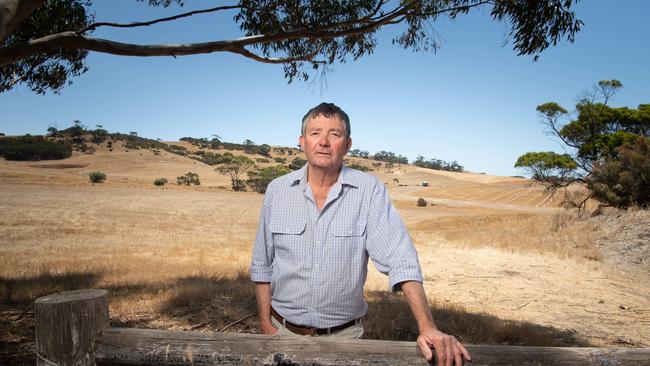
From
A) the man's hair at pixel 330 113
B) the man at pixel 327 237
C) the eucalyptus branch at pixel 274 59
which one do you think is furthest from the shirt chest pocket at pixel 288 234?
the eucalyptus branch at pixel 274 59

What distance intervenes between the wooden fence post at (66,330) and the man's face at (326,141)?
135 centimetres

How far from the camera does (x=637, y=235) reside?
1321 cm

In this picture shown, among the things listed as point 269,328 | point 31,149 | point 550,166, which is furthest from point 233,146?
point 269,328

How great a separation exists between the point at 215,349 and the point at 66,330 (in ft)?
2.23

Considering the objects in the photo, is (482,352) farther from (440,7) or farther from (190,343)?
(440,7)

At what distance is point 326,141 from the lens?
7.59 feet

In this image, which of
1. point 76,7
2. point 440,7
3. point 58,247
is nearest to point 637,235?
point 440,7

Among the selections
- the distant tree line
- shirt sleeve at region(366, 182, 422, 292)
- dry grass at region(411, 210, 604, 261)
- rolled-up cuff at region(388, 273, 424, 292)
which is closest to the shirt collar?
shirt sleeve at region(366, 182, 422, 292)

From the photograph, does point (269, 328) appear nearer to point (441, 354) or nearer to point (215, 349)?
point (215, 349)

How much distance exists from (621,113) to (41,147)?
302ft

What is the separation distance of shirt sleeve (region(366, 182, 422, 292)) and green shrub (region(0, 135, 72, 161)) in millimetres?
91711

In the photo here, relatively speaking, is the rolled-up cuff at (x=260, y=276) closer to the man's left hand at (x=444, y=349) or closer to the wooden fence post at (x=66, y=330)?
the wooden fence post at (x=66, y=330)

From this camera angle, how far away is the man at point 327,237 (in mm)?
2170

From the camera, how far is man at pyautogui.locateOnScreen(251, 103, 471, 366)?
2.17 meters
